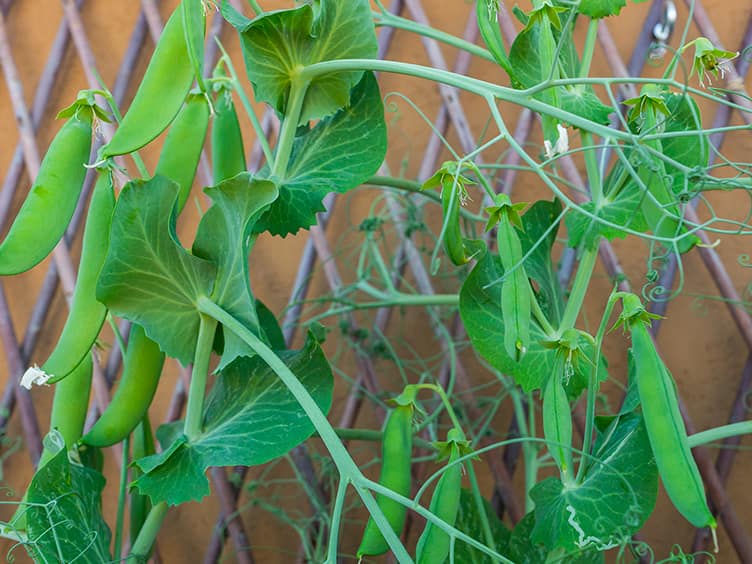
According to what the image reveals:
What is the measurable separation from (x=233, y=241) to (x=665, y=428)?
352mm

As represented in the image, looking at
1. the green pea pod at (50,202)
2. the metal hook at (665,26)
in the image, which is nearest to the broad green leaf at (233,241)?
the green pea pod at (50,202)

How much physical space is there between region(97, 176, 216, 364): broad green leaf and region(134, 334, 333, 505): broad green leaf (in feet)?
0.19

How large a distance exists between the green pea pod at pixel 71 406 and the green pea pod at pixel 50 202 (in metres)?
0.15

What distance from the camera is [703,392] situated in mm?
1108

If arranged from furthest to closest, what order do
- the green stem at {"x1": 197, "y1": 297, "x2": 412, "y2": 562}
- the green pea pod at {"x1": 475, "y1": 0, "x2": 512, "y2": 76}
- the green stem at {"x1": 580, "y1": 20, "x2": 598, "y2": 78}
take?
the green stem at {"x1": 580, "y1": 20, "x2": 598, "y2": 78} → the green pea pod at {"x1": 475, "y1": 0, "x2": 512, "y2": 76} → the green stem at {"x1": 197, "y1": 297, "x2": 412, "y2": 562}

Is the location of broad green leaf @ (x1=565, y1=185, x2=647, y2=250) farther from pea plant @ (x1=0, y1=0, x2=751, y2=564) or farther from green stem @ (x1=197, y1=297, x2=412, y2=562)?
green stem @ (x1=197, y1=297, x2=412, y2=562)

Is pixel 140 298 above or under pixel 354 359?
above

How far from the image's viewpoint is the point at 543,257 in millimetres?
773

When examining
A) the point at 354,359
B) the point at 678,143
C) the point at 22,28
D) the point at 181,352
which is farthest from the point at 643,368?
the point at 22,28

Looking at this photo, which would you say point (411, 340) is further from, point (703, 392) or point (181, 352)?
point (181, 352)

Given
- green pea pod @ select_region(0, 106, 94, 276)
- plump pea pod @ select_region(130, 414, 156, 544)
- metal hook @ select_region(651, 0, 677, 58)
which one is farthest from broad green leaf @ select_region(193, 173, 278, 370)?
metal hook @ select_region(651, 0, 677, 58)

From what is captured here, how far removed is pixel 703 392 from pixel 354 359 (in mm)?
478

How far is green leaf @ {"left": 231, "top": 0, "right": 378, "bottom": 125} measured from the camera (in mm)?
649

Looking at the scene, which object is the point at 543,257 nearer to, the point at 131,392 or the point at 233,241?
the point at 233,241
